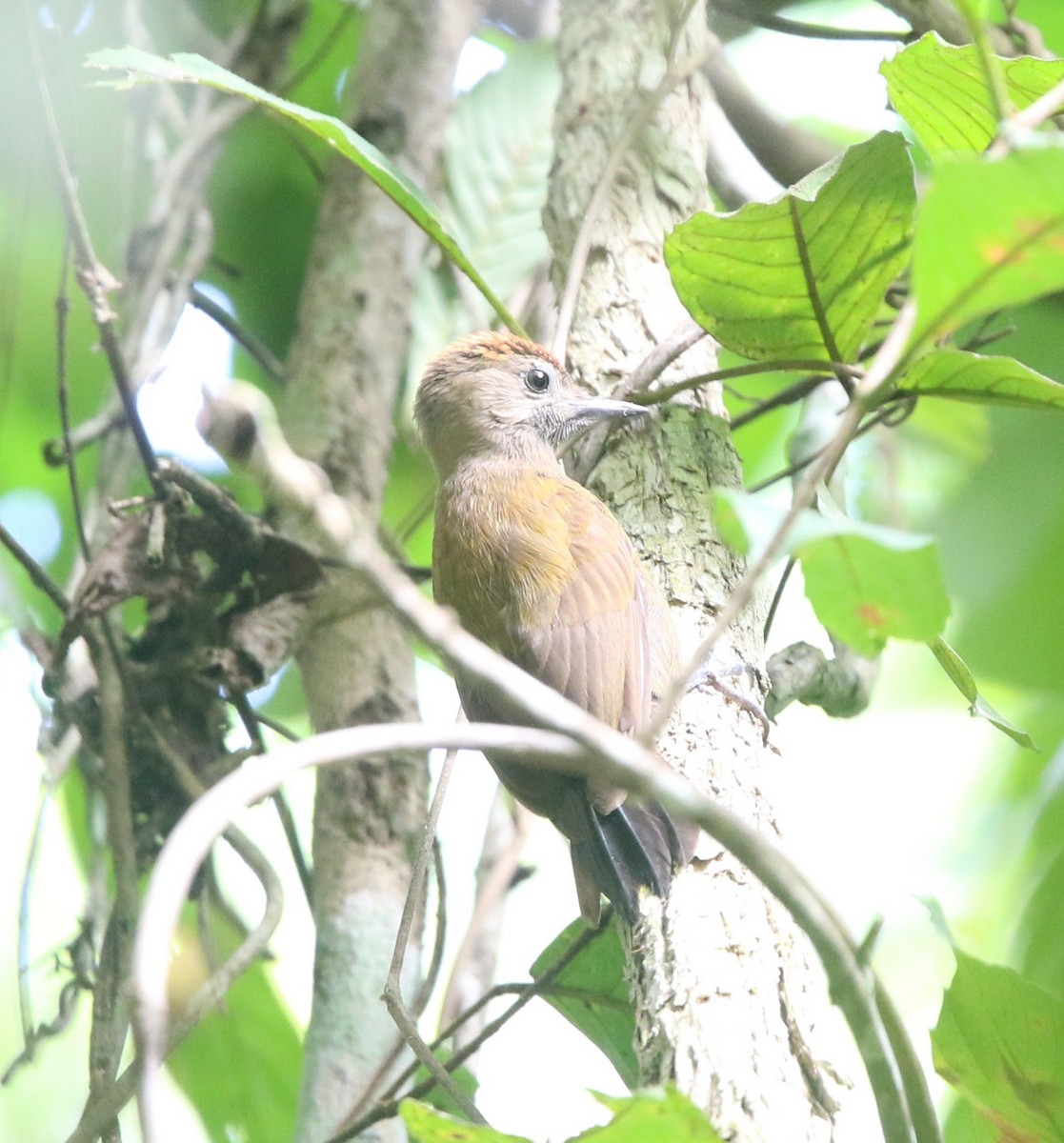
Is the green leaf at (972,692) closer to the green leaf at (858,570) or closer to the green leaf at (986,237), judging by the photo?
the green leaf at (858,570)

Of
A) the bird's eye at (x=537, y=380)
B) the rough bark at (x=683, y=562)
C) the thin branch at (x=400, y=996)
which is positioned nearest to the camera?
the rough bark at (x=683, y=562)

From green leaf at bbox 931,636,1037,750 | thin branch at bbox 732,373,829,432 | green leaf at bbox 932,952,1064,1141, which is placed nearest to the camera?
green leaf at bbox 932,952,1064,1141

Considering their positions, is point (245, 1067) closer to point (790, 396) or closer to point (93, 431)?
point (93, 431)

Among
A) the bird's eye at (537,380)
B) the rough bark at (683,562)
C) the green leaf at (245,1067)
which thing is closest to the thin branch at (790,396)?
the rough bark at (683,562)

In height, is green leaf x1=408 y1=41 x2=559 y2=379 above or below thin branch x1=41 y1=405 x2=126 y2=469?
above

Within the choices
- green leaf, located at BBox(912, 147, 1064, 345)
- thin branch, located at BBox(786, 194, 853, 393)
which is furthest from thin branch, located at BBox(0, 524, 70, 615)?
green leaf, located at BBox(912, 147, 1064, 345)

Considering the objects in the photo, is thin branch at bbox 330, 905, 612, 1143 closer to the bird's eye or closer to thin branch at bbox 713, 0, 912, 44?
the bird's eye

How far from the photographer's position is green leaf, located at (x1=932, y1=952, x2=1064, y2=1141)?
56.2 inches

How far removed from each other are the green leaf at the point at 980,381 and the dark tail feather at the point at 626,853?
0.76 metres

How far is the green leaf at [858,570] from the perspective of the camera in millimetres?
1078

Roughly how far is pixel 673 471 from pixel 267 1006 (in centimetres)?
156

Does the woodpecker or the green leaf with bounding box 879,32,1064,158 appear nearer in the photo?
the green leaf with bounding box 879,32,1064,158

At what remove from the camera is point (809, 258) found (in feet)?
6.54

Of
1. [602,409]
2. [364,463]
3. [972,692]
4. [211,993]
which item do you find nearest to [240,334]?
[364,463]
